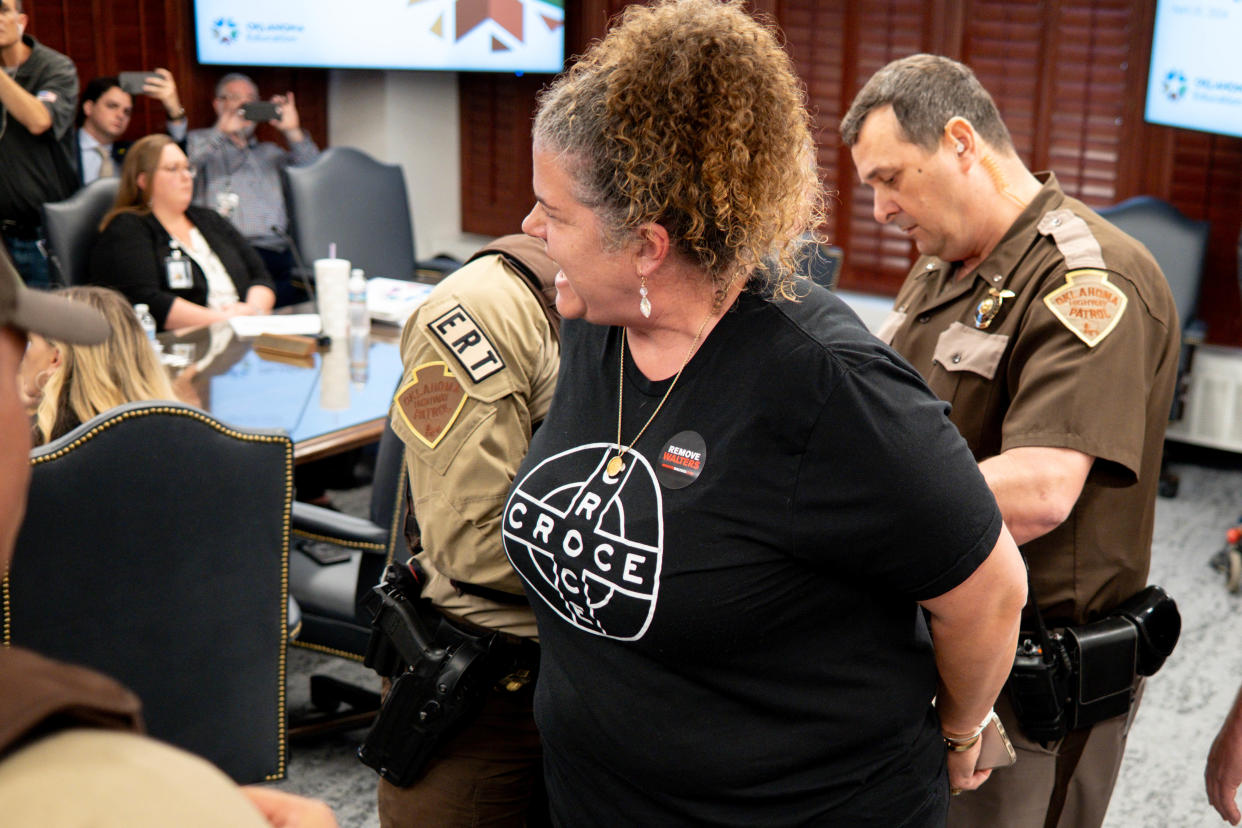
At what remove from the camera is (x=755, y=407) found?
1070 millimetres

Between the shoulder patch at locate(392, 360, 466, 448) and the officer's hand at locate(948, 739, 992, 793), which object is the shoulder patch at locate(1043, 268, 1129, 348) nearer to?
the officer's hand at locate(948, 739, 992, 793)

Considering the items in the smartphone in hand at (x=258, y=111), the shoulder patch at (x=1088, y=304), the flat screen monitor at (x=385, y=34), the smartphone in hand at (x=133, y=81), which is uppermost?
the flat screen monitor at (x=385, y=34)

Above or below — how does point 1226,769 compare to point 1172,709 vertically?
above

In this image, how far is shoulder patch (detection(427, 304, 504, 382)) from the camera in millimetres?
1378

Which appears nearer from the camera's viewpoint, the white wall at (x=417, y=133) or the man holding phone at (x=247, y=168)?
the man holding phone at (x=247, y=168)

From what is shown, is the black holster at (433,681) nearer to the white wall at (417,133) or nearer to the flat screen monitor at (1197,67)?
the flat screen monitor at (1197,67)

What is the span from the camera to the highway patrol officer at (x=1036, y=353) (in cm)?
144

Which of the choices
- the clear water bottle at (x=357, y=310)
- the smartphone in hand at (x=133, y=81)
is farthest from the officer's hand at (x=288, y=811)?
the smartphone in hand at (x=133, y=81)

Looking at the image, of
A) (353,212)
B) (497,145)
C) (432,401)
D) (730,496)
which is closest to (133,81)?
(353,212)

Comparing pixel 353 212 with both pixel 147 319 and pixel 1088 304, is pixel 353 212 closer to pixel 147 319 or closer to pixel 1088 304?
pixel 147 319

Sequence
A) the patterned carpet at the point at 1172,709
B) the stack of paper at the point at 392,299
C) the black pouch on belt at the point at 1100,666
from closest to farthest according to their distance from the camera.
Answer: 1. the black pouch on belt at the point at 1100,666
2. the patterned carpet at the point at 1172,709
3. the stack of paper at the point at 392,299

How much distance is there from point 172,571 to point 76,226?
7.85 feet

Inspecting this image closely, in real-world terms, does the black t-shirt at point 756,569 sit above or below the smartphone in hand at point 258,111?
below

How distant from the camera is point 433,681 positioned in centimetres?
142
